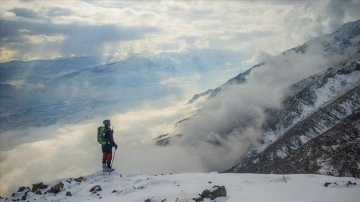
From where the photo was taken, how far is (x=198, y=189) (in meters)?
17.2

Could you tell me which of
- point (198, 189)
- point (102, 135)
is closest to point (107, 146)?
point (102, 135)

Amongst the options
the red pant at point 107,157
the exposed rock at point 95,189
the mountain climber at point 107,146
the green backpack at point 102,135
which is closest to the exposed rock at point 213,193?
the exposed rock at point 95,189

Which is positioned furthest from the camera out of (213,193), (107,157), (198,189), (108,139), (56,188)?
(107,157)

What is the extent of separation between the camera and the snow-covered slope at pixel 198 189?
13992mm

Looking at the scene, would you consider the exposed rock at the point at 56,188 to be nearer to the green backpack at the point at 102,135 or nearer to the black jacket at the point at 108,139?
the black jacket at the point at 108,139

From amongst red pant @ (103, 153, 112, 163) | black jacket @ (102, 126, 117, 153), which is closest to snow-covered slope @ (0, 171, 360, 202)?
red pant @ (103, 153, 112, 163)

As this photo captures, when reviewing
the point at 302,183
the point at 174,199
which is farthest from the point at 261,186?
the point at 174,199

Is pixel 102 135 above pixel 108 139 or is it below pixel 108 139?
above

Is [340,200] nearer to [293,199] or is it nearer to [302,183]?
[293,199]

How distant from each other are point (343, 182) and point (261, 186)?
3.84 m

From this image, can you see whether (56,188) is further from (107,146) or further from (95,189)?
(107,146)

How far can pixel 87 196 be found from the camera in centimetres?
2069

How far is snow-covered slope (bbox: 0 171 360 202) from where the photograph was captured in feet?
45.9

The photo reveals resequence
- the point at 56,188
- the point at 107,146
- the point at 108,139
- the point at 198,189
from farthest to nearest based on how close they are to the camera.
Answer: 1. the point at 107,146
2. the point at 108,139
3. the point at 56,188
4. the point at 198,189
